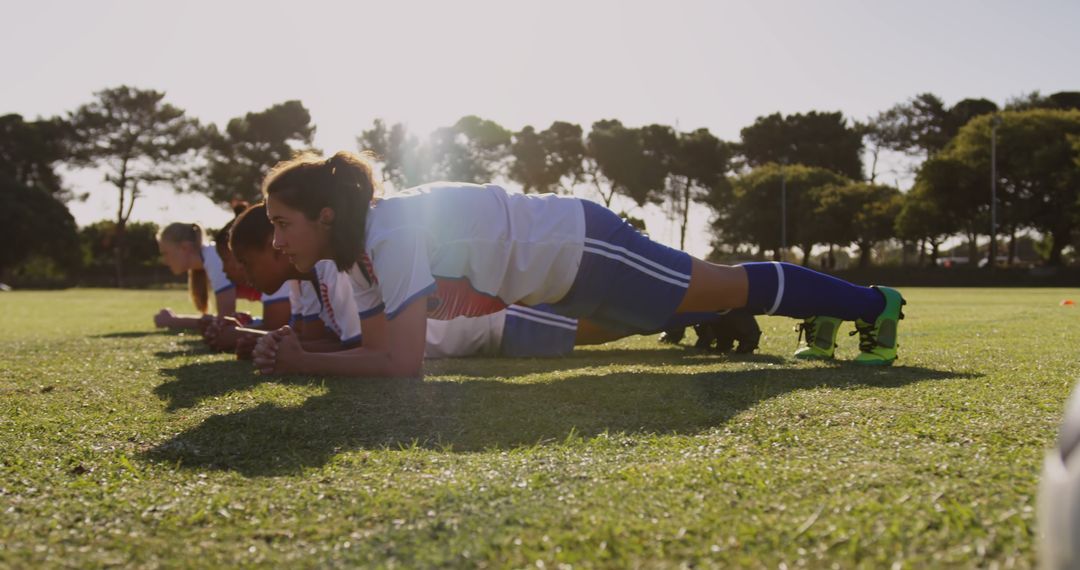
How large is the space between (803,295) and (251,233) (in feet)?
9.28

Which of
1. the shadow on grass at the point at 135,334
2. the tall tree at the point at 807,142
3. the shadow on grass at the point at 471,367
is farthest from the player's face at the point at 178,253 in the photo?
the tall tree at the point at 807,142

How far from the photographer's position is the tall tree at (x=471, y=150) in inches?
2372

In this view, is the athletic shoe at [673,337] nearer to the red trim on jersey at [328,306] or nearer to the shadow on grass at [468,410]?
the shadow on grass at [468,410]

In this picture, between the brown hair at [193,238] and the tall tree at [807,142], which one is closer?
the brown hair at [193,238]

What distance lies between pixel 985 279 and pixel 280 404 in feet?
124

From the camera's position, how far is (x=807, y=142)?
6438 cm

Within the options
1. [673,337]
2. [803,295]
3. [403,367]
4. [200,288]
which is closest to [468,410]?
[403,367]

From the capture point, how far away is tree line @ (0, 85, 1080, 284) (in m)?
40.9

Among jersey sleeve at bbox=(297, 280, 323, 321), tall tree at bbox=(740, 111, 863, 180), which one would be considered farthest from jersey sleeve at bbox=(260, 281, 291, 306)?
tall tree at bbox=(740, 111, 863, 180)

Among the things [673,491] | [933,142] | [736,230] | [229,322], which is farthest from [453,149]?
[673,491]

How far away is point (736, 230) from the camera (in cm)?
5728

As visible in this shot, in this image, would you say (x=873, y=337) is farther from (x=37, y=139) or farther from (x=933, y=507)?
(x=37, y=139)

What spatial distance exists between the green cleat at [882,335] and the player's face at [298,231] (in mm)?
2518

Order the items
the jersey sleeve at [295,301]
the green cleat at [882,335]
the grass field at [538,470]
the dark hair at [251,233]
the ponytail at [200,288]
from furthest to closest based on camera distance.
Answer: the ponytail at [200,288]
the jersey sleeve at [295,301]
the dark hair at [251,233]
the green cleat at [882,335]
the grass field at [538,470]
